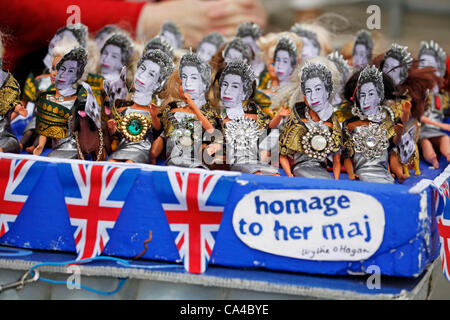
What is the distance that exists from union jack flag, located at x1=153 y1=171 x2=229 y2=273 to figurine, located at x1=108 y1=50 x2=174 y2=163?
1.07 ft

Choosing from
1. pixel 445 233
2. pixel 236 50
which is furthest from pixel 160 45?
pixel 445 233

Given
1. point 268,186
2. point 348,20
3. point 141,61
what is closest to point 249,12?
point 348,20

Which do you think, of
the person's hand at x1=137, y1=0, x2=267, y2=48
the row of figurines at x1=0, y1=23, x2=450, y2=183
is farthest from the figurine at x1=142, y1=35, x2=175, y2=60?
the person's hand at x1=137, y1=0, x2=267, y2=48

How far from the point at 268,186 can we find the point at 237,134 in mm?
373

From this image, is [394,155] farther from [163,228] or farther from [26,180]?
[26,180]

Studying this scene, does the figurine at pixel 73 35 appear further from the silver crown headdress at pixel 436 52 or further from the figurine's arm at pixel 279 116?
the silver crown headdress at pixel 436 52

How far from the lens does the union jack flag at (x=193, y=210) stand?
1773 millimetres

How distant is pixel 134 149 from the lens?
211cm

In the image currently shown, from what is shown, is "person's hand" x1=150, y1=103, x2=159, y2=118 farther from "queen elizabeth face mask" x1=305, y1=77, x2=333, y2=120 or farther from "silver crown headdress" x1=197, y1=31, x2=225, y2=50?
"silver crown headdress" x1=197, y1=31, x2=225, y2=50

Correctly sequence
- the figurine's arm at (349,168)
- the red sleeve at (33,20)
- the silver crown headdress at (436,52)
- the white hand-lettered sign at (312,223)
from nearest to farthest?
the white hand-lettered sign at (312,223) → the figurine's arm at (349,168) → the silver crown headdress at (436,52) → the red sleeve at (33,20)

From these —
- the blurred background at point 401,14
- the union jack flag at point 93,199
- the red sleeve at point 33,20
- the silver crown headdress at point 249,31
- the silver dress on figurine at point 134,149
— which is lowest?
the union jack flag at point 93,199

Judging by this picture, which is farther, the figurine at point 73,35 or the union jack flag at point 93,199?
the figurine at point 73,35

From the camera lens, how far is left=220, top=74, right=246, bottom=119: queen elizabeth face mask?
80.8 inches

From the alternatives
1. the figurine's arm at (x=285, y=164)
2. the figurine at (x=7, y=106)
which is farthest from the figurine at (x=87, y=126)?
the figurine's arm at (x=285, y=164)
